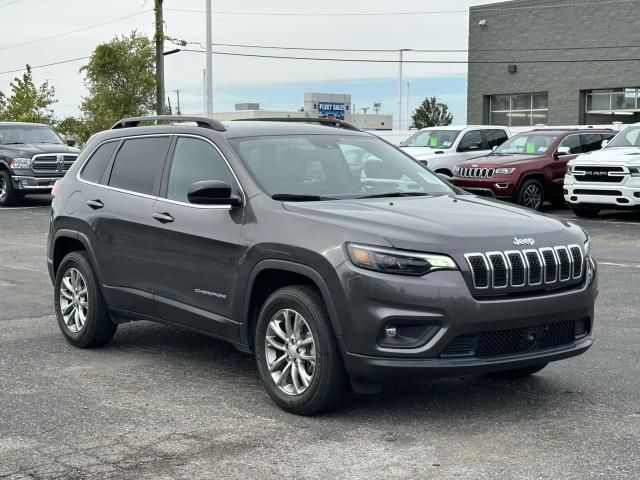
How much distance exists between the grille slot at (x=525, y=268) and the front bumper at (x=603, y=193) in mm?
13255

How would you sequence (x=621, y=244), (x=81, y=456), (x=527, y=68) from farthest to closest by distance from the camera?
(x=527, y=68) < (x=621, y=244) < (x=81, y=456)

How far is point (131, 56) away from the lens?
5019cm

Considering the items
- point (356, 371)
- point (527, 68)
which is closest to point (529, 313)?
point (356, 371)

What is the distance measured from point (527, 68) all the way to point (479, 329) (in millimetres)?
45360

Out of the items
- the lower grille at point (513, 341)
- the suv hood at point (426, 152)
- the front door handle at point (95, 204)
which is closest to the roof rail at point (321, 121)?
the front door handle at point (95, 204)

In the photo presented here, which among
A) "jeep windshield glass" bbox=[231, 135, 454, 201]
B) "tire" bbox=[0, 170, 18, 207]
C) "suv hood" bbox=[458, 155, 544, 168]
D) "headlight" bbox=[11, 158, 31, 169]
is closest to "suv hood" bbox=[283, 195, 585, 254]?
"jeep windshield glass" bbox=[231, 135, 454, 201]

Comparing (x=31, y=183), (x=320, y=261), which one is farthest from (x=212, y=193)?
(x=31, y=183)

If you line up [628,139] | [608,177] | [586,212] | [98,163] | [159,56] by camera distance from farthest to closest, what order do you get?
[159,56]
[586,212]
[628,139]
[608,177]
[98,163]

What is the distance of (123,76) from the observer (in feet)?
165

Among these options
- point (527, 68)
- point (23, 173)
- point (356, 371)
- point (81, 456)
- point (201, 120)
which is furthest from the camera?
point (527, 68)

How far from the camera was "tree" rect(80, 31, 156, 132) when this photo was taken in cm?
4991

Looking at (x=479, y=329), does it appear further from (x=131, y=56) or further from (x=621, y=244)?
(x=131, y=56)

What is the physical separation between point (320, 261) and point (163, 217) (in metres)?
1.66

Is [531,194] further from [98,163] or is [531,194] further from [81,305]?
[81,305]
